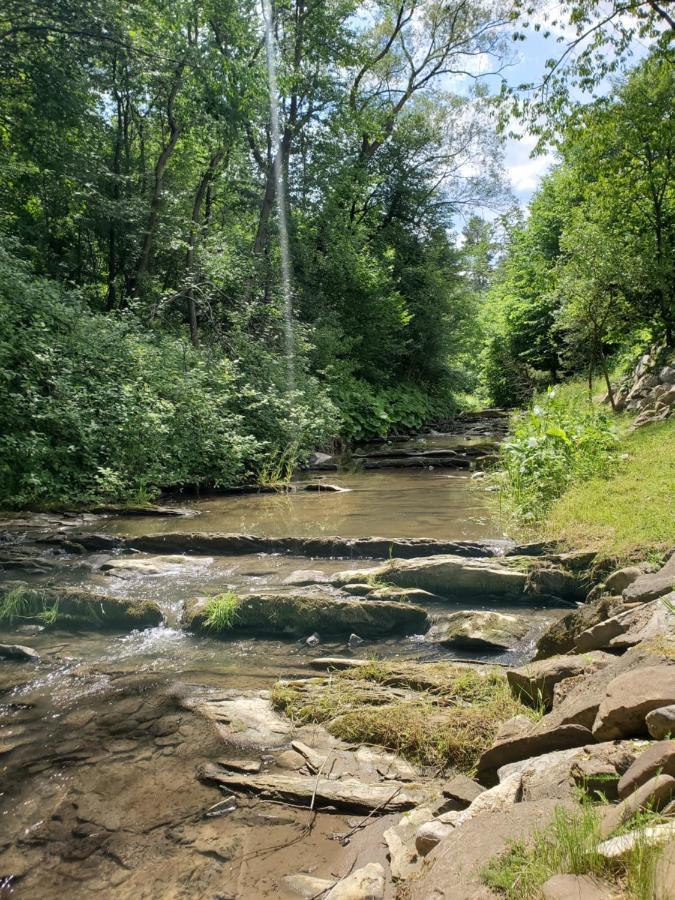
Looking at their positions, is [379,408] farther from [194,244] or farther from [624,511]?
[624,511]

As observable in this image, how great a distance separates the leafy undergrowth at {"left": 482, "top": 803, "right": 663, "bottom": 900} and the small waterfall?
1404 centimetres

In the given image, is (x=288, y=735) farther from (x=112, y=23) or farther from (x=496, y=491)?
(x=112, y=23)

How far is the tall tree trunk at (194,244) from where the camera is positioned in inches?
620

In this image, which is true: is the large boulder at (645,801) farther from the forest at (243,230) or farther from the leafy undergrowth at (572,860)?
the forest at (243,230)

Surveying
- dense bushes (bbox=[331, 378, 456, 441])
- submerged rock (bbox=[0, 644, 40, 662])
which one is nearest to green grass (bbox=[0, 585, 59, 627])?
submerged rock (bbox=[0, 644, 40, 662])

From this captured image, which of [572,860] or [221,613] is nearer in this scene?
[572,860]

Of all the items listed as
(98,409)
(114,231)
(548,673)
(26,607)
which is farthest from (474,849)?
(114,231)

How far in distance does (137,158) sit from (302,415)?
1276 centimetres

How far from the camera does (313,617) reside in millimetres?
4855

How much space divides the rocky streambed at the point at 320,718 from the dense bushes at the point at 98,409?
3.13 m

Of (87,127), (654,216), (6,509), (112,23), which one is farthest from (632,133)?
(6,509)

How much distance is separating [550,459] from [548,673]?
5.68m

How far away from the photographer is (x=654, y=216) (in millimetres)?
15969

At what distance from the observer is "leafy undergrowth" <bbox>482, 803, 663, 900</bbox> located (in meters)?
1.38
